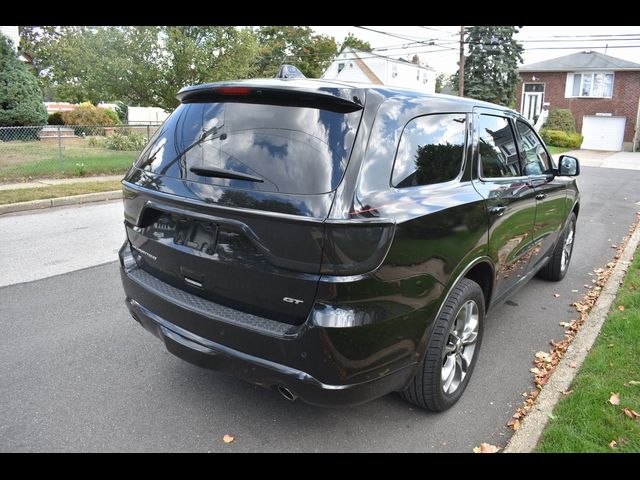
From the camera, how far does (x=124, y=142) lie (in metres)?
17.9

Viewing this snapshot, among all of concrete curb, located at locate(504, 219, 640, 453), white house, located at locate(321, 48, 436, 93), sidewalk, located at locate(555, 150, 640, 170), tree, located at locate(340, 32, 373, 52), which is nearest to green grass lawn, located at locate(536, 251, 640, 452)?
concrete curb, located at locate(504, 219, 640, 453)

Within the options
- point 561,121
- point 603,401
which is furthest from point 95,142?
point 561,121

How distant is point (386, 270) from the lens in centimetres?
229

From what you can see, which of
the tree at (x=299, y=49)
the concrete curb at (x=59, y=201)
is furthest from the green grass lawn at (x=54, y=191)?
the tree at (x=299, y=49)

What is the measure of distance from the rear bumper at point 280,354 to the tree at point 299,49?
57.3 meters

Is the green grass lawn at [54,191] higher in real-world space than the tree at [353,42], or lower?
lower

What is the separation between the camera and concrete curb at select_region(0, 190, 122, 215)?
8836 mm

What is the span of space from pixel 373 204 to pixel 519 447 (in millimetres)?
1582

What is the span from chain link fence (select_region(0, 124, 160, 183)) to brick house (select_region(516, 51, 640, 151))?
30937 millimetres

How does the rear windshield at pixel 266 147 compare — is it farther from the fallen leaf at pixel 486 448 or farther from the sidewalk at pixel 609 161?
the sidewalk at pixel 609 161

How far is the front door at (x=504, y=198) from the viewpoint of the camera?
10.9ft

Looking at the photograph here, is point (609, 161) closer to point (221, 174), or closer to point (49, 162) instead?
point (49, 162)

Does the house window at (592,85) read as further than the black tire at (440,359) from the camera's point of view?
Yes

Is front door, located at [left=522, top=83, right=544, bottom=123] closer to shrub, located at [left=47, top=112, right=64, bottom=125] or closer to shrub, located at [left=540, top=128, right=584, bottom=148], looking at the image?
shrub, located at [left=540, top=128, right=584, bottom=148]
